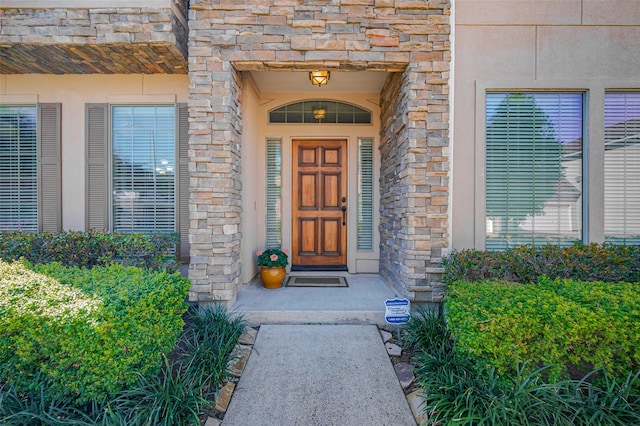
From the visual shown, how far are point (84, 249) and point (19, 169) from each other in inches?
68.3

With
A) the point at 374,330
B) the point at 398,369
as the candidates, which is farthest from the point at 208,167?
the point at 398,369

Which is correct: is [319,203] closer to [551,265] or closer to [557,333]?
[551,265]

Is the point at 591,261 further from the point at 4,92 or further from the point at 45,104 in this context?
the point at 4,92

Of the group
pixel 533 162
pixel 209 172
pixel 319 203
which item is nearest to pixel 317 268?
pixel 319 203

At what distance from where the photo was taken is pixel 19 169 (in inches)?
157

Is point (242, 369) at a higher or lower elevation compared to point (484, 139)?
lower

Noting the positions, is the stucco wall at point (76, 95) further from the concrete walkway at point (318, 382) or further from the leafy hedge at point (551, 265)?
the leafy hedge at point (551, 265)

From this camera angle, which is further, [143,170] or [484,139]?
[143,170]

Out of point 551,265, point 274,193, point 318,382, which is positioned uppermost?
point 274,193

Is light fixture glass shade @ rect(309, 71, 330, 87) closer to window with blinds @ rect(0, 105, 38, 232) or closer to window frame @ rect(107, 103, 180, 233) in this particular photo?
window frame @ rect(107, 103, 180, 233)

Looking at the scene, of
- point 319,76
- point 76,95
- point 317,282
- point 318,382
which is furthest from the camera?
point 317,282

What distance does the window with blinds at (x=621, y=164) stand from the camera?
343 centimetres

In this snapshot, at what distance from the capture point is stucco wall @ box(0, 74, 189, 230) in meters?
3.97

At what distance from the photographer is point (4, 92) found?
398 cm
